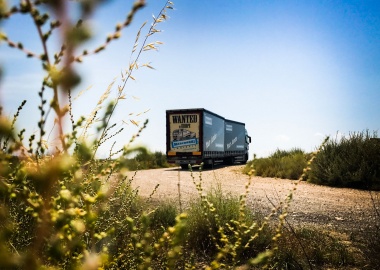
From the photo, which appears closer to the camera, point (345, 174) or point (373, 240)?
point (373, 240)

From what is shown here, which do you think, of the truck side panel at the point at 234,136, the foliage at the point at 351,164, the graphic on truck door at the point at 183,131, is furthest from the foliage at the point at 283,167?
the truck side panel at the point at 234,136

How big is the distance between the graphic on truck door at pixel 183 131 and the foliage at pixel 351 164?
855cm

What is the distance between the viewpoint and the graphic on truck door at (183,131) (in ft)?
66.6

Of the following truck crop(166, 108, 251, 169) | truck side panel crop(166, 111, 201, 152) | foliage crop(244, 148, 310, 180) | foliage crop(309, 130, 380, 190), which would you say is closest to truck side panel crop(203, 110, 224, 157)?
truck crop(166, 108, 251, 169)

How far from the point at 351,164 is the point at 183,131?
10.8 metres

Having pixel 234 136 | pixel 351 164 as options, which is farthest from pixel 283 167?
pixel 234 136

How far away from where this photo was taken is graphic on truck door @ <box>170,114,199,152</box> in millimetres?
20312

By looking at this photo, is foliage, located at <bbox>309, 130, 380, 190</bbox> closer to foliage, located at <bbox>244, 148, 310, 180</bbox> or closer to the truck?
foliage, located at <bbox>244, 148, 310, 180</bbox>

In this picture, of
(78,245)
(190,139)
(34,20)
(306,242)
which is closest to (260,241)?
(306,242)

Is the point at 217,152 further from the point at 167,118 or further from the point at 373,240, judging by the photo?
the point at 373,240

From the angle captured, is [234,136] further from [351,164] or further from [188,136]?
[351,164]

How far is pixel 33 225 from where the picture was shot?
3070mm

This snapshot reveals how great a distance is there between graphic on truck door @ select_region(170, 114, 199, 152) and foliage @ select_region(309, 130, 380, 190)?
28.1 ft

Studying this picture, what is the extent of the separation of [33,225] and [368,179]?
1080cm
